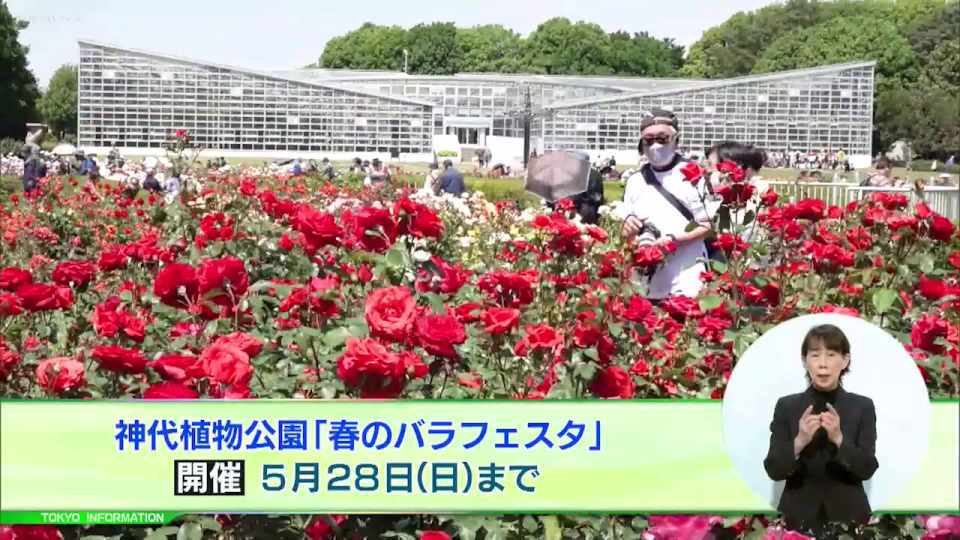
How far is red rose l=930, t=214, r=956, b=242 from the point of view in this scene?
8.59 ft

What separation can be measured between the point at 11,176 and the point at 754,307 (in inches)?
615

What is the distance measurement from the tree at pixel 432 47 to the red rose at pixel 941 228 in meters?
19.2

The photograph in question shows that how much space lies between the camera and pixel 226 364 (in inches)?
65.4

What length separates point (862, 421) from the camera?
1.90 metres

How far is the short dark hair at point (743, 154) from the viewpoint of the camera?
393 centimetres

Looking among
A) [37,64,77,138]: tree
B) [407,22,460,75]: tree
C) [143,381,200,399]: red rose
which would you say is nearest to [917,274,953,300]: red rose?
[143,381,200,399]: red rose

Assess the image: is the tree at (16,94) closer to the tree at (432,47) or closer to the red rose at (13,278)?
the tree at (432,47)

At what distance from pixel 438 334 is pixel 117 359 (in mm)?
440

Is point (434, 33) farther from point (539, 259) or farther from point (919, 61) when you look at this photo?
point (539, 259)

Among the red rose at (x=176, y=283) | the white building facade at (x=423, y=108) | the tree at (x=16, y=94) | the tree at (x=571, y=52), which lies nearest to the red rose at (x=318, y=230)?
the red rose at (x=176, y=283)

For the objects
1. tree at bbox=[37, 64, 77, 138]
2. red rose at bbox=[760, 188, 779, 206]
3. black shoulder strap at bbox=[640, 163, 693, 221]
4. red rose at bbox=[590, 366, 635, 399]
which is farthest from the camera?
tree at bbox=[37, 64, 77, 138]

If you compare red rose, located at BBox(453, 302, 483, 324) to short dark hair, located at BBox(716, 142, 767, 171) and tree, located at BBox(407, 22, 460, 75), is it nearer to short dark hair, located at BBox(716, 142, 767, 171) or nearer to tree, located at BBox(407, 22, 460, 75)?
short dark hair, located at BBox(716, 142, 767, 171)

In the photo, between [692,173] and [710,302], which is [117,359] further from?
[692,173]

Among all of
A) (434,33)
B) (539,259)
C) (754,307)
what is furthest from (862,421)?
(434,33)
